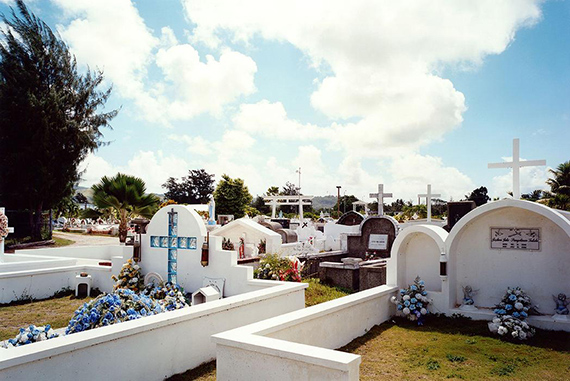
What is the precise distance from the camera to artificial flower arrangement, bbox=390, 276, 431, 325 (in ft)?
25.7

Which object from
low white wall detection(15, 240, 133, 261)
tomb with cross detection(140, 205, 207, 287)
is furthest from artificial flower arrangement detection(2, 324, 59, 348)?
low white wall detection(15, 240, 133, 261)

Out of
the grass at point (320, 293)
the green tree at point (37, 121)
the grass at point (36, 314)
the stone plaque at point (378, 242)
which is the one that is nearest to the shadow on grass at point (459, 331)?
the grass at point (320, 293)

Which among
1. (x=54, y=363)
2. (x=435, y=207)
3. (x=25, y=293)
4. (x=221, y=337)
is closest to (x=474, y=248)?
(x=221, y=337)

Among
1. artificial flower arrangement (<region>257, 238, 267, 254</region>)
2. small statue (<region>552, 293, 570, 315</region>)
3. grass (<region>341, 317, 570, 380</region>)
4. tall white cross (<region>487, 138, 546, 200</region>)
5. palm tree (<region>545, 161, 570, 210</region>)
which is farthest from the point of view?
palm tree (<region>545, 161, 570, 210</region>)

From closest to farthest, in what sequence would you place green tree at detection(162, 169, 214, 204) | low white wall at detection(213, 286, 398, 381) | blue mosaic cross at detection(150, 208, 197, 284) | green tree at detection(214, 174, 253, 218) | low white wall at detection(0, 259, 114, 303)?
1. low white wall at detection(213, 286, 398, 381)
2. blue mosaic cross at detection(150, 208, 197, 284)
3. low white wall at detection(0, 259, 114, 303)
4. green tree at detection(214, 174, 253, 218)
5. green tree at detection(162, 169, 214, 204)

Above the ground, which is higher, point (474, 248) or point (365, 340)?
point (474, 248)

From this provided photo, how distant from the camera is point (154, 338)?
213 inches

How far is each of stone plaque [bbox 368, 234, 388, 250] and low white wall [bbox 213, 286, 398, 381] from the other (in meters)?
7.64

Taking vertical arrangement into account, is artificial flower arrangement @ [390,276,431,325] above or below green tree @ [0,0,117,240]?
below

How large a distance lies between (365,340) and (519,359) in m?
2.18

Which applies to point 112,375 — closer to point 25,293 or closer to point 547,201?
point 25,293

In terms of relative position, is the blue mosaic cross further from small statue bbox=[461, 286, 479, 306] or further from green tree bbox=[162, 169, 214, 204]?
green tree bbox=[162, 169, 214, 204]

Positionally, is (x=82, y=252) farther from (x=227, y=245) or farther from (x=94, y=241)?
(x=94, y=241)

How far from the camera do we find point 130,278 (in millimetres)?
9891
